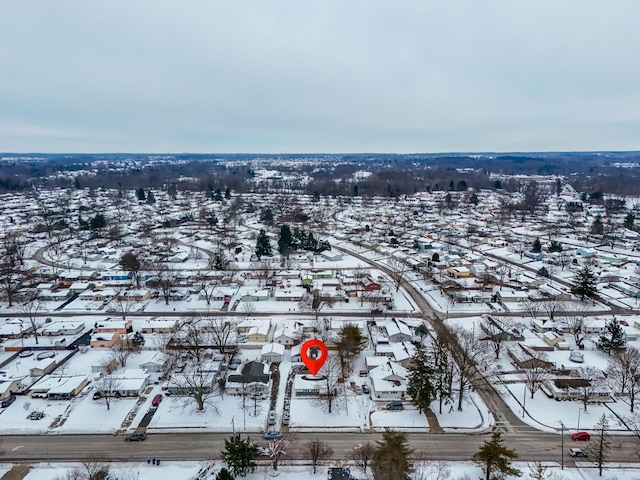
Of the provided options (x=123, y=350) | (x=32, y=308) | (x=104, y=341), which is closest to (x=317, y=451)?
(x=123, y=350)

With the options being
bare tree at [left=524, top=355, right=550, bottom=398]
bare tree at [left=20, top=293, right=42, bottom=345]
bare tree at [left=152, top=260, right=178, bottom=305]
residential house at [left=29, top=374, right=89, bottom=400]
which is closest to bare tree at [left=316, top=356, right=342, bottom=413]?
bare tree at [left=524, top=355, right=550, bottom=398]

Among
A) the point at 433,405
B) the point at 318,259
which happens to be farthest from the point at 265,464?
the point at 318,259

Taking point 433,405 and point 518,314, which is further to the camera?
point 518,314

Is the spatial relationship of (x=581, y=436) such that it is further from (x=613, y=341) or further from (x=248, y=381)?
(x=248, y=381)

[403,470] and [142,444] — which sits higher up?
[403,470]

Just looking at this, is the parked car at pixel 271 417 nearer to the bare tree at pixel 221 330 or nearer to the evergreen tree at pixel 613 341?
the bare tree at pixel 221 330

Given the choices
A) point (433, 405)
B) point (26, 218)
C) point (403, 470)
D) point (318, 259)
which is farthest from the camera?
point (26, 218)

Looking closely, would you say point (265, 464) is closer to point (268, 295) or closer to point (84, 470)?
point (84, 470)

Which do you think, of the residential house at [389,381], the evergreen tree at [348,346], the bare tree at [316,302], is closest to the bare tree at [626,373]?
the residential house at [389,381]

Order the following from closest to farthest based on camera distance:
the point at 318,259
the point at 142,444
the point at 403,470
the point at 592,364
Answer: the point at 403,470, the point at 142,444, the point at 592,364, the point at 318,259
